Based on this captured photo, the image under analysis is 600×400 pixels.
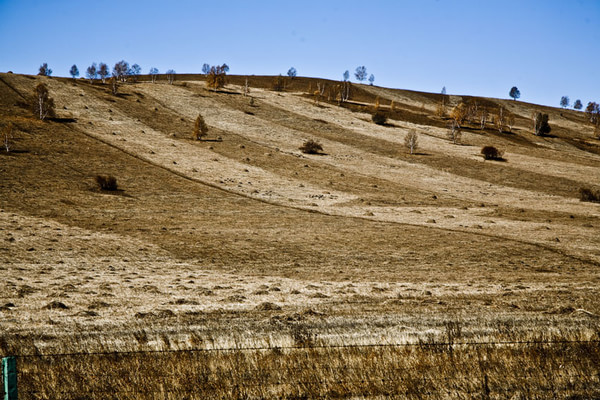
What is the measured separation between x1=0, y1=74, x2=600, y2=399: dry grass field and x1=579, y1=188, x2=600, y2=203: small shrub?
2.07 metres

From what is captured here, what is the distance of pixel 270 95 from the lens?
131500 millimetres

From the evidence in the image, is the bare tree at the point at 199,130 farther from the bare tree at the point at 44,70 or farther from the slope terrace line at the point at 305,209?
the bare tree at the point at 44,70

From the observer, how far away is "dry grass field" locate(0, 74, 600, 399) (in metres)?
11.3

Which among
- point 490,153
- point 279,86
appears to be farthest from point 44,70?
point 490,153

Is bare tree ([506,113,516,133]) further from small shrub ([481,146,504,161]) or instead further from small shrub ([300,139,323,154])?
small shrub ([300,139,323,154])

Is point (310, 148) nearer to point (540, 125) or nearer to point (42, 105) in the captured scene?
point (42, 105)

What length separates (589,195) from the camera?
5638cm

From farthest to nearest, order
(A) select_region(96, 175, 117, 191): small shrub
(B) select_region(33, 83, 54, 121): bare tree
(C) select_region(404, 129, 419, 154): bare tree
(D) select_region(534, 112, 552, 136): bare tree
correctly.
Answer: (D) select_region(534, 112, 552, 136): bare tree
(C) select_region(404, 129, 419, 154): bare tree
(B) select_region(33, 83, 54, 121): bare tree
(A) select_region(96, 175, 117, 191): small shrub

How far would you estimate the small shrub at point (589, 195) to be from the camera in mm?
55872

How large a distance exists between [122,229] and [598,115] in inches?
7610

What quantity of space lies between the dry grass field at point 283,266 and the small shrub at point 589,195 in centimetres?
207

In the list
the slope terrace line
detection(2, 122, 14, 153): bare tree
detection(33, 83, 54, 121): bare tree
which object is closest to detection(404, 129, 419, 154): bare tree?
the slope terrace line

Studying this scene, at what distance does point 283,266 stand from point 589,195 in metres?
47.0

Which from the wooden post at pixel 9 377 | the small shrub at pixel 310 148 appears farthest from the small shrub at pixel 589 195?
the wooden post at pixel 9 377
